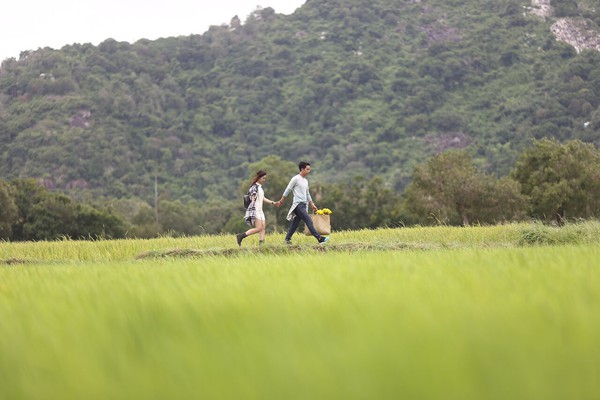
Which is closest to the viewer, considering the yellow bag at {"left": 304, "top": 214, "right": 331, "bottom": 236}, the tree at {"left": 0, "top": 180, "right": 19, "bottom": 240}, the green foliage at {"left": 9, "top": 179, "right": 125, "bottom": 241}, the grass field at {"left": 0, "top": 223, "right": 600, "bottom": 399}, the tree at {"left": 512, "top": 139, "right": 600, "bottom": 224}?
the grass field at {"left": 0, "top": 223, "right": 600, "bottom": 399}

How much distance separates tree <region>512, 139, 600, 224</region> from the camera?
139 feet

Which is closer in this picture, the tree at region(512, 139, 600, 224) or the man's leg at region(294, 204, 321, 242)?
the man's leg at region(294, 204, 321, 242)

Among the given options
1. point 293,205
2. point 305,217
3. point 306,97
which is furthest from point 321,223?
point 306,97

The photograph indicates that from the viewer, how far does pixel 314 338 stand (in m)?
3.22

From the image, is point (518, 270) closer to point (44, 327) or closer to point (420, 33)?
point (44, 327)

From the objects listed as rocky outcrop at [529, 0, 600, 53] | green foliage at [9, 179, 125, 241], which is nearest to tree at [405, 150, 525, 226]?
green foliage at [9, 179, 125, 241]

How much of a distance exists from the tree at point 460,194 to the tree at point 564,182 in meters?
1.70

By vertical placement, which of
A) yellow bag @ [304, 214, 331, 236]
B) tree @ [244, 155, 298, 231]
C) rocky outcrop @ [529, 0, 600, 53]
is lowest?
tree @ [244, 155, 298, 231]

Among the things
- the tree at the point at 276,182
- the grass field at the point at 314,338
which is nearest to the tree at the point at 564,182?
Result: the tree at the point at 276,182

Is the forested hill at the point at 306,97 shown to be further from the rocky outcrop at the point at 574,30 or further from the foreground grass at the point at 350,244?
the foreground grass at the point at 350,244

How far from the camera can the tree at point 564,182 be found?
42469 millimetres

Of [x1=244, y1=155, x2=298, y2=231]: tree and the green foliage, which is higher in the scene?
the green foliage

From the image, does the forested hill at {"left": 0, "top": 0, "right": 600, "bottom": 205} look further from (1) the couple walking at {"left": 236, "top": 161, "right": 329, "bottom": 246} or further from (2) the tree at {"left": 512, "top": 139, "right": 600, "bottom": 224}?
(1) the couple walking at {"left": 236, "top": 161, "right": 329, "bottom": 246}

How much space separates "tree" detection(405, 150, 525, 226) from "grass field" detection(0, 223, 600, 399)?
35967 millimetres
